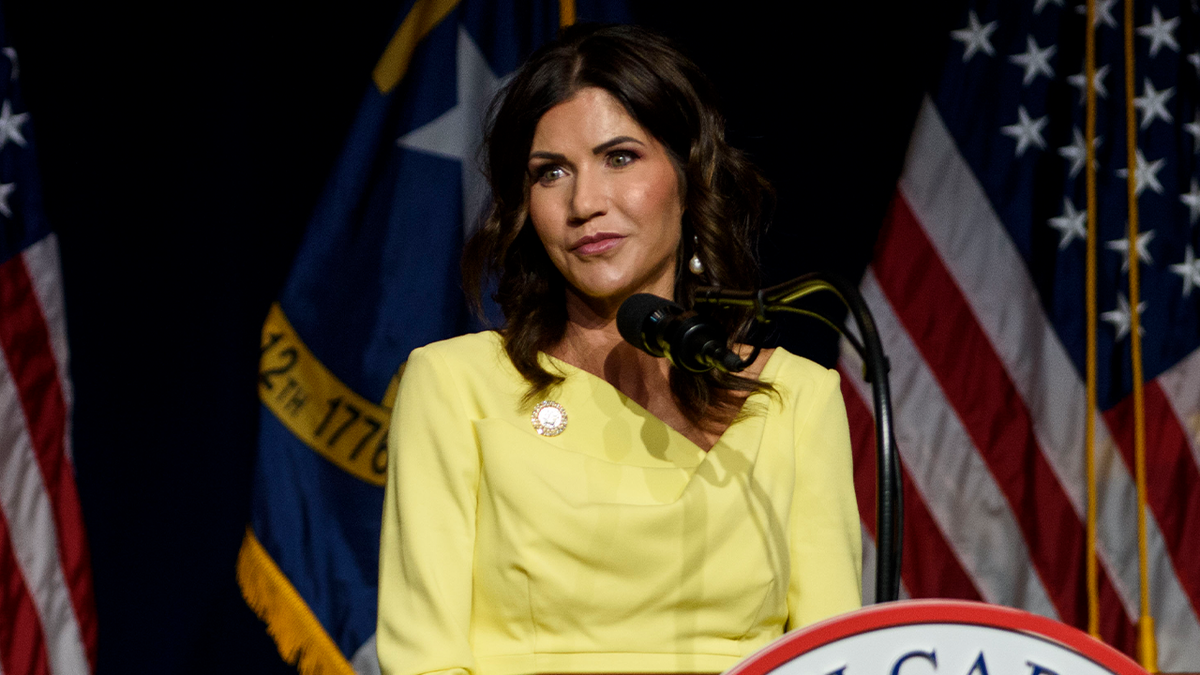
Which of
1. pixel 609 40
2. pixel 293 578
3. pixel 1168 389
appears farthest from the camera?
pixel 1168 389

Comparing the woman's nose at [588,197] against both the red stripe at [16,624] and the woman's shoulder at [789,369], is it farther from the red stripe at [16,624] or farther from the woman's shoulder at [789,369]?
the red stripe at [16,624]

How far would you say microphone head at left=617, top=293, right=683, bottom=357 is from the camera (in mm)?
921

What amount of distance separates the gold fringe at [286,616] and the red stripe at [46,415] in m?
0.35

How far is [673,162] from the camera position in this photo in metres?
1.35

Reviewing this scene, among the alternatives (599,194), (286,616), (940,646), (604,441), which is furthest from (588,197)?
(286,616)

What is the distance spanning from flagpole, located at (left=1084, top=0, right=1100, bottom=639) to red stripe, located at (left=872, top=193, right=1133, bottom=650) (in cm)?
4

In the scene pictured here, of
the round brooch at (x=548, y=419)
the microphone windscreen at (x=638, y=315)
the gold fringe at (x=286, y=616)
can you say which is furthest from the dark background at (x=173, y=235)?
the microphone windscreen at (x=638, y=315)

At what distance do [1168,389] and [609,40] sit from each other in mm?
1739

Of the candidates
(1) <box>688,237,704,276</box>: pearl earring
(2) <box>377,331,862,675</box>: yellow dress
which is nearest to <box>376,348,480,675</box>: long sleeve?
(2) <box>377,331,862,675</box>: yellow dress

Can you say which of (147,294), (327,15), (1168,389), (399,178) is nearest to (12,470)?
(147,294)

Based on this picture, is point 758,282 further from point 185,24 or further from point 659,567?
point 185,24

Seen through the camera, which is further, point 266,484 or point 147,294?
point 147,294

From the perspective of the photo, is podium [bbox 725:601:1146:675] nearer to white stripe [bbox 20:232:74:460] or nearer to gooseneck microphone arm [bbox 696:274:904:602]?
gooseneck microphone arm [bbox 696:274:904:602]

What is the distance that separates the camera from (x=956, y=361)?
2.53m
